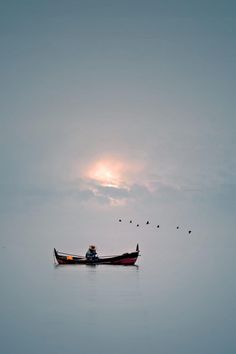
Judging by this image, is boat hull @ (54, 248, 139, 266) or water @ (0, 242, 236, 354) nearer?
water @ (0, 242, 236, 354)

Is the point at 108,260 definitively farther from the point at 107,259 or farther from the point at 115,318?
the point at 115,318

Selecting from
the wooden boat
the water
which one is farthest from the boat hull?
the water

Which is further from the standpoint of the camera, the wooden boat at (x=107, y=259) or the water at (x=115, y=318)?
the wooden boat at (x=107, y=259)

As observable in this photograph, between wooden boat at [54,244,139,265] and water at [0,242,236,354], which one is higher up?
wooden boat at [54,244,139,265]

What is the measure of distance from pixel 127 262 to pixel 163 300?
2651 centimetres

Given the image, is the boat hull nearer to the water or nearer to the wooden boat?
the wooden boat

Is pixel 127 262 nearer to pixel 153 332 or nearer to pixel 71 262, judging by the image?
pixel 71 262

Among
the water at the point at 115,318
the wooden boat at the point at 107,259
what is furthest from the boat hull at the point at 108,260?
the water at the point at 115,318

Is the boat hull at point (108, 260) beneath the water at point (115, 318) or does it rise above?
above

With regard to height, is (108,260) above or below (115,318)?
above

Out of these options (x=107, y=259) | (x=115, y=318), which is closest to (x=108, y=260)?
(x=107, y=259)

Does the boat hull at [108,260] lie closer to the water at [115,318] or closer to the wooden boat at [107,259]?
the wooden boat at [107,259]

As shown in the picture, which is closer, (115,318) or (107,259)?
(115,318)

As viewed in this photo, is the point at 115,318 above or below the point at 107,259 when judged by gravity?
below
